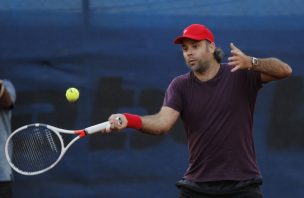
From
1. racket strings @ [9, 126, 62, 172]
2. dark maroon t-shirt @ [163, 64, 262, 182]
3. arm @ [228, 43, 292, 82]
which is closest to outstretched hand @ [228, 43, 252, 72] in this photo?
arm @ [228, 43, 292, 82]

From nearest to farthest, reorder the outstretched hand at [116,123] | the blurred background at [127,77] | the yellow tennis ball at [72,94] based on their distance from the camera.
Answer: the outstretched hand at [116,123] < the yellow tennis ball at [72,94] < the blurred background at [127,77]

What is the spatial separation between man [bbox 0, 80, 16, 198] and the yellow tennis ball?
428 millimetres

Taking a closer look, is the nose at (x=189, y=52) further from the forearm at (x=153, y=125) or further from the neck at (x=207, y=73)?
the forearm at (x=153, y=125)

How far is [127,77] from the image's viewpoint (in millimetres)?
5000

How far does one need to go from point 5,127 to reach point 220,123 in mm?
1485

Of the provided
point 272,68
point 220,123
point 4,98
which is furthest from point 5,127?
point 272,68

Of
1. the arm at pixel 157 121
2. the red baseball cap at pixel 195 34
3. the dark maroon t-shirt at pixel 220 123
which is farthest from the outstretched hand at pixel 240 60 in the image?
the arm at pixel 157 121

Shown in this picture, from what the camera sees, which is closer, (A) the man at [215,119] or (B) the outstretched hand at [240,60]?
(B) the outstretched hand at [240,60]

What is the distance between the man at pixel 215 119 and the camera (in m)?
3.82

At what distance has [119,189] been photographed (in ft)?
16.3

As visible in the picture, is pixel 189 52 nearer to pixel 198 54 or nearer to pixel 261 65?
pixel 198 54

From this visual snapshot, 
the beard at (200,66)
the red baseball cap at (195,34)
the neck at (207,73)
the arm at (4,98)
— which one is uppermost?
the red baseball cap at (195,34)

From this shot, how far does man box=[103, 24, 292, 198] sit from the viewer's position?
382 cm

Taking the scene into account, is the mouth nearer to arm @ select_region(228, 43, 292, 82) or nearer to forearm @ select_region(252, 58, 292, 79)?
arm @ select_region(228, 43, 292, 82)
